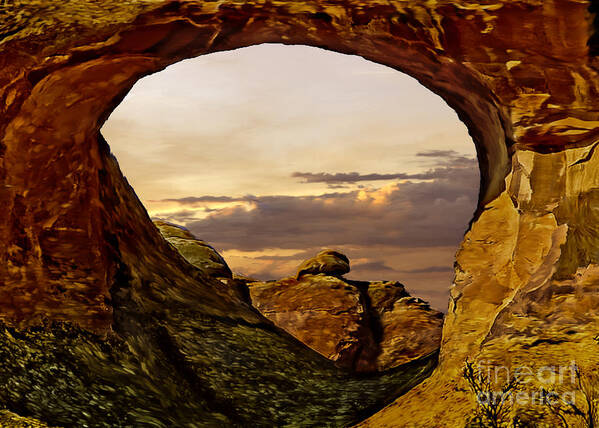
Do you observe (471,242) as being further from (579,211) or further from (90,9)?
(90,9)

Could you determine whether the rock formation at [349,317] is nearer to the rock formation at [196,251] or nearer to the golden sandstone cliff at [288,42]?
the rock formation at [196,251]

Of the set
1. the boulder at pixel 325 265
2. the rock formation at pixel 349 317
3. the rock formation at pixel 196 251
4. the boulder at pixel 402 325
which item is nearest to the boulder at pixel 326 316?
the rock formation at pixel 349 317

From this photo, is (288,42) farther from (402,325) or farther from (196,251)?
(402,325)

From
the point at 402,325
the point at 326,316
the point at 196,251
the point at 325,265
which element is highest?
the point at 325,265

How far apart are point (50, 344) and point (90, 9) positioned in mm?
5745

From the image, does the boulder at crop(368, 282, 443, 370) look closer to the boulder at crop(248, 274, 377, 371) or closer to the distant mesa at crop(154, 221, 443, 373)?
the distant mesa at crop(154, 221, 443, 373)

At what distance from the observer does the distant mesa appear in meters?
27.0

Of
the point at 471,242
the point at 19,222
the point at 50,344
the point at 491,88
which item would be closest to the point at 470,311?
the point at 471,242

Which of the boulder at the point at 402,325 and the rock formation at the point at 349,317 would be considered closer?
the rock formation at the point at 349,317

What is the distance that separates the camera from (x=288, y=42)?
11.9 metres

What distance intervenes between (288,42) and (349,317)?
17235mm

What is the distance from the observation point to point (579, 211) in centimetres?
1059

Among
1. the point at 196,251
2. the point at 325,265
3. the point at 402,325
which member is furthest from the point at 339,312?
the point at 196,251

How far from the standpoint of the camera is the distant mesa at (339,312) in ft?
88.7
